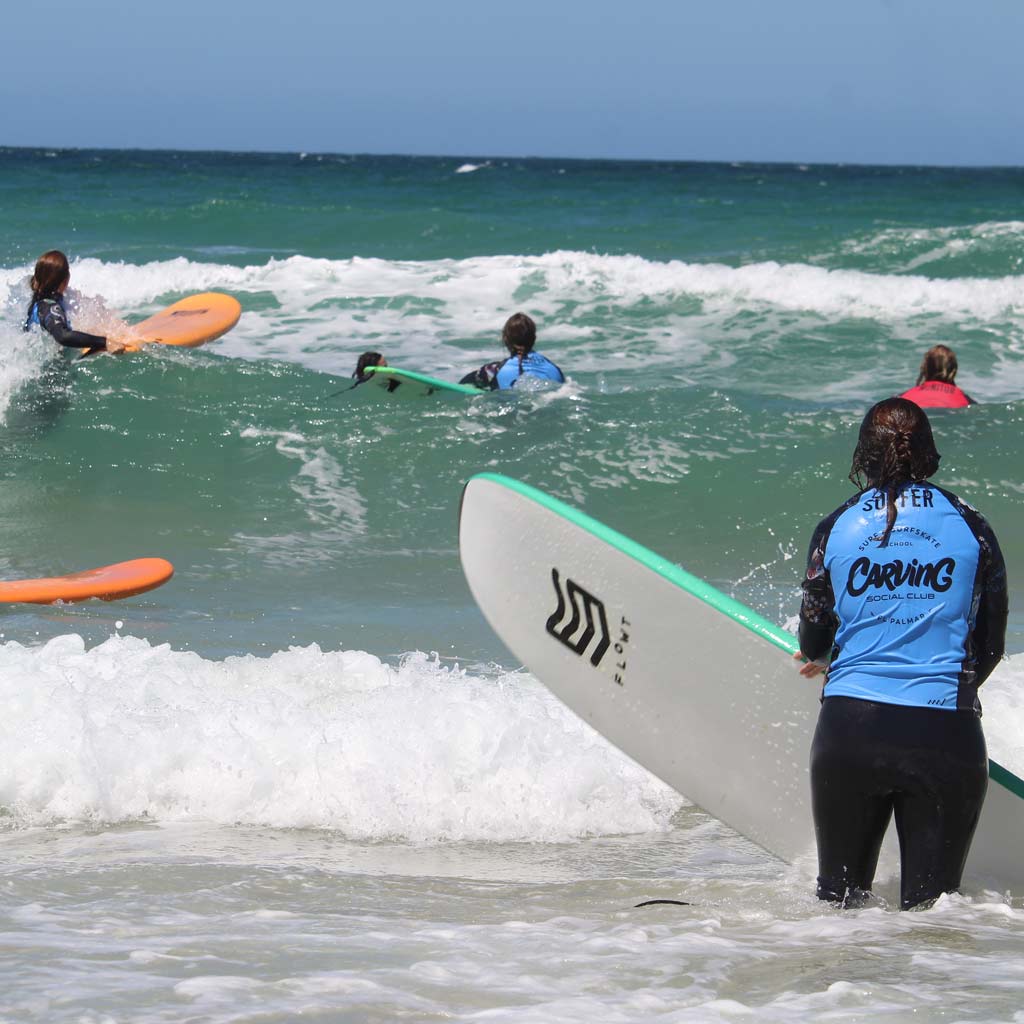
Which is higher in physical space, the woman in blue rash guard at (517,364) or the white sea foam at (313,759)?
the woman in blue rash guard at (517,364)

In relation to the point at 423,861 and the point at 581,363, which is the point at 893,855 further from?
the point at 581,363

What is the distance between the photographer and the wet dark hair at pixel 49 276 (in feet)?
26.9

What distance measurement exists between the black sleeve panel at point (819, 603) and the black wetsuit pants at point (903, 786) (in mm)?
113

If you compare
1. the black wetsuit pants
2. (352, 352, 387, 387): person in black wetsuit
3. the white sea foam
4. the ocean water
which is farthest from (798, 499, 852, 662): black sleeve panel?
(352, 352, 387, 387): person in black wetsuit

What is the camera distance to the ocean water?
2.54 m

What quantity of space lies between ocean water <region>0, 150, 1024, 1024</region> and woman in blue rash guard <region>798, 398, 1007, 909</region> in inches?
9.8

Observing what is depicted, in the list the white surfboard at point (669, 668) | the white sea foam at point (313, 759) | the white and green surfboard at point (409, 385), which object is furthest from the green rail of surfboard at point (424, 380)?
the white surfboard at point (669, 668)

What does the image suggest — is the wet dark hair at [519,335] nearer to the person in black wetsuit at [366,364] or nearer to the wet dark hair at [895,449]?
the person in black wetsuit at [366,364]

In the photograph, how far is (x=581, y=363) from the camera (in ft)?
44.6

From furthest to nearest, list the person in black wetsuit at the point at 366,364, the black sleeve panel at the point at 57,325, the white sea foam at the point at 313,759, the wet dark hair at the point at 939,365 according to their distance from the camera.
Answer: the person in black wetsuit at the point at 366,364, the wet dark hair at the point at 939,365, the black sleeve panel at the point at 57,325, the white sea foam at the point at 313,759

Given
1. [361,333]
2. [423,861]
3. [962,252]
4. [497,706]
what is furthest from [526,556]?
[962,252]

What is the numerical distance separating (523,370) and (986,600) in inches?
277

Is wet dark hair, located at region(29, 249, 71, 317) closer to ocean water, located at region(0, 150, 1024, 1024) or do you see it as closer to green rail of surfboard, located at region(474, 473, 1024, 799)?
ocean water, located at region(0, 150, 1024, 1024)

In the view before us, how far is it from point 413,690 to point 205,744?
0.71 metres
